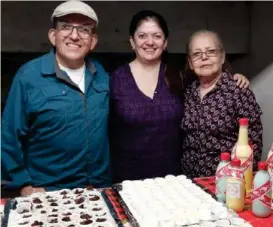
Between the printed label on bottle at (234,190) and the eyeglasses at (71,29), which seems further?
the eyeglasses at (71,29)

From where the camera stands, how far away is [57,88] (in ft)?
6.29

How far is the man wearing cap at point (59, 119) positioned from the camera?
1896 millimetres

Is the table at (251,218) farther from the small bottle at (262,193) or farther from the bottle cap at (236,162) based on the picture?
the bottle cap at (236,162)

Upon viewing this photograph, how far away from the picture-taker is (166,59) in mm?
2289

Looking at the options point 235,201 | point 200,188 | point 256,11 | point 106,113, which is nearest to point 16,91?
point 106,113

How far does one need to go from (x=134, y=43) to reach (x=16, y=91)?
2.33 feet

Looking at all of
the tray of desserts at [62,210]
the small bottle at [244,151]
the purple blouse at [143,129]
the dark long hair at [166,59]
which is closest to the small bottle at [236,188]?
the small bottle at [244,151]

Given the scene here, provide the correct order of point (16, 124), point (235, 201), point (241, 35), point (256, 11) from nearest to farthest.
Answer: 1. point (235, 201)
2. point (16, 124)
3. point (256, 11)
4. point (241, 35)

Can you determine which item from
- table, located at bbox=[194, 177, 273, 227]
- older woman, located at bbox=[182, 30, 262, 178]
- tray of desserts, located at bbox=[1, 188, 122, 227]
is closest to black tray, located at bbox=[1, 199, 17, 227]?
tray of desserts, located at bbox=[1, 188, 122, 227]

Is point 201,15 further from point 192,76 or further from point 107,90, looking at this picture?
point 107,90

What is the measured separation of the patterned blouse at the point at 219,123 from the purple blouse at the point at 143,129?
115 mm

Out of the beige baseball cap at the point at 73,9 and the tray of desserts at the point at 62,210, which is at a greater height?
the beige baseball cap at the point at 73,9

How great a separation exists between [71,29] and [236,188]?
1.14m

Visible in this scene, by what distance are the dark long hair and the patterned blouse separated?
A: 0.56 feet
